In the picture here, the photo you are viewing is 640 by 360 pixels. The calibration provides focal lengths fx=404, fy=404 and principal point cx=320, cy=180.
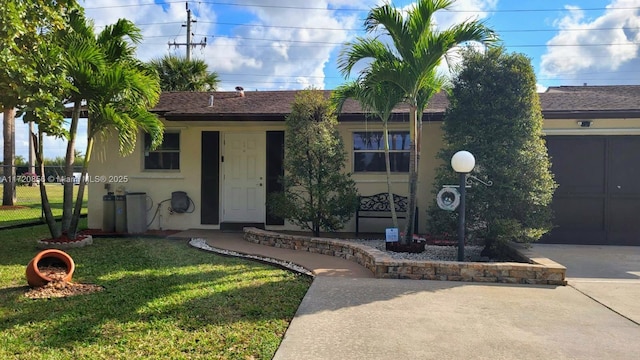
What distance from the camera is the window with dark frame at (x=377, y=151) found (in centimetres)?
910

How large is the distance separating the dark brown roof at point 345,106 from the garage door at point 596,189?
23.2 inches

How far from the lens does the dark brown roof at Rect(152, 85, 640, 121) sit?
307 inches

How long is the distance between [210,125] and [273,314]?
Result: 6.39m

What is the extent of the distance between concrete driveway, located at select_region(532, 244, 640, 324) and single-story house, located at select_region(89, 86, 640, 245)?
0.70 metres

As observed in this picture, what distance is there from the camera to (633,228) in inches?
311

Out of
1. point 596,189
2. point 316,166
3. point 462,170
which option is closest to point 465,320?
point 462,170

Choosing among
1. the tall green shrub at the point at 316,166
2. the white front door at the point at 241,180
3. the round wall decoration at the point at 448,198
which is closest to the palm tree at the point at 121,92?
the white front door at the point at 241,180

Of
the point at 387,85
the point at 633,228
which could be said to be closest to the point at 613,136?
the point at 633,228

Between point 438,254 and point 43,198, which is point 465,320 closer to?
point 438,254

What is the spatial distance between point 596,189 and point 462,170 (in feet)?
13.4

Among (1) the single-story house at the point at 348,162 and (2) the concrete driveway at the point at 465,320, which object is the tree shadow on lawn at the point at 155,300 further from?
(1) the single-story house at the point at 348,162

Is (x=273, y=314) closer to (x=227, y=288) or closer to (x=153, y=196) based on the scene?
(x=227, y=288)

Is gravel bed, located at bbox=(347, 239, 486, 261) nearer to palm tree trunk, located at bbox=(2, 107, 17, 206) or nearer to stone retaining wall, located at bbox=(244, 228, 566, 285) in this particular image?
stone retaining wall, located at bbox=(244, 228, 566, 285)

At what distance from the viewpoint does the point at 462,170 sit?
5.79 m
